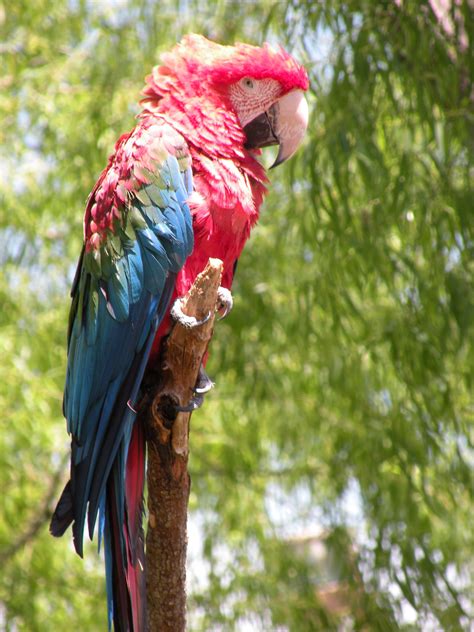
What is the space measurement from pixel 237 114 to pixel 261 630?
5.45ft

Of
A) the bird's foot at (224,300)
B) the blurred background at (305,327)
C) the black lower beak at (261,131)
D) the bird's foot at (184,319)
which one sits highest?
the black lower beak at (261,131)

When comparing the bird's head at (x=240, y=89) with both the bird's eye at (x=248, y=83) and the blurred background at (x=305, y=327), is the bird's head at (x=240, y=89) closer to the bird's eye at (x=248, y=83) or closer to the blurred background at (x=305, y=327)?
the bird's eye at (x=248, y=83)

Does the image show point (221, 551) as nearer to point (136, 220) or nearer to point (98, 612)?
point (98, 612)

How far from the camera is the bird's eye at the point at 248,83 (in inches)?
66.1

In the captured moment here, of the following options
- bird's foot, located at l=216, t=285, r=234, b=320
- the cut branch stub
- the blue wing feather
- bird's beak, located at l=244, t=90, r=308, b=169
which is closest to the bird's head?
bird's beak, located at l=244, t=90, r=308, b=169

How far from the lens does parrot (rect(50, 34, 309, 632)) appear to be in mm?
1442

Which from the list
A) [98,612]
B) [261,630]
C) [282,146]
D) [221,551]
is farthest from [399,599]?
[282,146]

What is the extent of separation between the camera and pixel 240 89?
66.2 inches

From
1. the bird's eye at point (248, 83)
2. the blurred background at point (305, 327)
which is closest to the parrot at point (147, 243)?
the bird's eye at point (248, 83)

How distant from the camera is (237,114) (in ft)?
5.53

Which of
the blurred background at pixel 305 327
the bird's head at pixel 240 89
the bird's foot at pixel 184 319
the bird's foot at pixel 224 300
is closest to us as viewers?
the bird's foot at pixel 184 319

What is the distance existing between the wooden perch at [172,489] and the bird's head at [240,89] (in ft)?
1.48

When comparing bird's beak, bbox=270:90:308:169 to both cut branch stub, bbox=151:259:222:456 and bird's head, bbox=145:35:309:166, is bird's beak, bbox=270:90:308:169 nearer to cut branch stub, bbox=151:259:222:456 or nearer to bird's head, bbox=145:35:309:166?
bird's head, bbox=145:35:309:166

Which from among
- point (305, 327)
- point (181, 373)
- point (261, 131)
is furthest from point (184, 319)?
point (305, 327)
